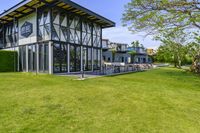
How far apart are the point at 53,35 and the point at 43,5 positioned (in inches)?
114

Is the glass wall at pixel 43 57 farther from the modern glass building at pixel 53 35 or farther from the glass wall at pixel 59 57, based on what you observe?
the glass wall at pixel 59 57

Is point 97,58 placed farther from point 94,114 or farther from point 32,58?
point 94,114

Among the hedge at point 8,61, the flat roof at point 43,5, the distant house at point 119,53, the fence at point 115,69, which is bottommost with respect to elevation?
the fence at point 115,69

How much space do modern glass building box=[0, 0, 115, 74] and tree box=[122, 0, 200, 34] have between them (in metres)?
6.00

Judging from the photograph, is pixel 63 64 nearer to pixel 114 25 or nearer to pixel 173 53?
pixel 114 25

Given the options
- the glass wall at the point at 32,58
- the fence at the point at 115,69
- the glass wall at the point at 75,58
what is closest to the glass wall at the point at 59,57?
the glass wall at the point at 75,58

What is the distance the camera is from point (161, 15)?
40.8 feet

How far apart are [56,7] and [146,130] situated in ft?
49.7

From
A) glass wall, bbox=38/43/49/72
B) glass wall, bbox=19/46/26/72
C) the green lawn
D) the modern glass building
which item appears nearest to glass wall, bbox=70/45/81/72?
the modern glass building

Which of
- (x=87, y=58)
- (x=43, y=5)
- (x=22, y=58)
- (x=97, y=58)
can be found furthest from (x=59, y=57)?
(x=97, y=58)

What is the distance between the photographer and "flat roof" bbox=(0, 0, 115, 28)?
649 inches

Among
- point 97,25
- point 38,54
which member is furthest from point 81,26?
point 38,54

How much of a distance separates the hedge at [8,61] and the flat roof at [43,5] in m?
4.10

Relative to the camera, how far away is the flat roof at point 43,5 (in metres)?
16.5
